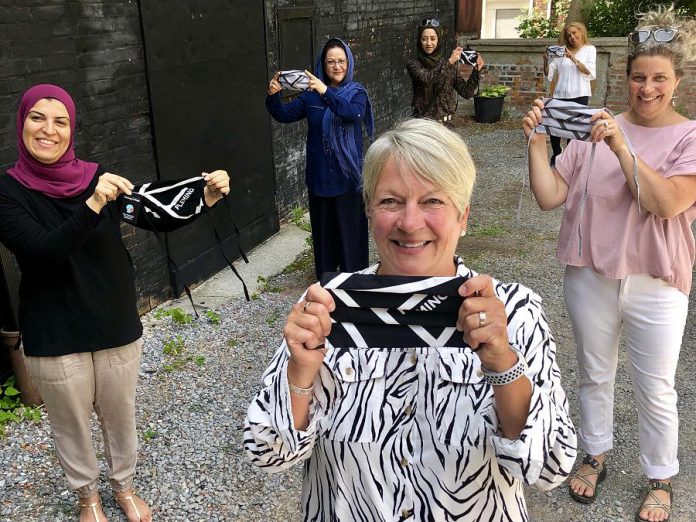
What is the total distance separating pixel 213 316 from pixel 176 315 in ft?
0.95

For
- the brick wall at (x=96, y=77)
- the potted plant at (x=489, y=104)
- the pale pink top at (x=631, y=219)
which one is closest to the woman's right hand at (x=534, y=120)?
the pale pink top at (x=631, y=219)

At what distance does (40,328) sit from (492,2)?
28556 millimetres

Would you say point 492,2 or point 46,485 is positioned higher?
point 492,2

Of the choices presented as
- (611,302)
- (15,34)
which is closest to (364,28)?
(15,34)

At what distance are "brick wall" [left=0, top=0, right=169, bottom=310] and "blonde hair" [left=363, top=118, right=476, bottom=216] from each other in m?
3.06

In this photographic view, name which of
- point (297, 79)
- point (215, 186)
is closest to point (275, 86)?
point (297, 79)

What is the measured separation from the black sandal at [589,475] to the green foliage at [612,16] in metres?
14.1

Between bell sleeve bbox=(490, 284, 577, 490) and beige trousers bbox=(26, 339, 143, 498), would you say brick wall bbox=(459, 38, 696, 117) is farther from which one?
bell sleeve bbox=(490, 284, 577, 490)

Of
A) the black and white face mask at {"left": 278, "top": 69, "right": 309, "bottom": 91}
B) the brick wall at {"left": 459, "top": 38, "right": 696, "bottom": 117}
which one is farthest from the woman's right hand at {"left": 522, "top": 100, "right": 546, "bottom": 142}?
the brick wall at {"left": 459, "top": 38, "right": 696, "bottom": 117}

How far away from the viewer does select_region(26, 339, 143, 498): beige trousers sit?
9.52 feet

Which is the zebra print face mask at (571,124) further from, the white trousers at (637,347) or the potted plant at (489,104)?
the potted plant at (489,104)

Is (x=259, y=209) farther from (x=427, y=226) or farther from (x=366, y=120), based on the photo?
(x=427, y=226)

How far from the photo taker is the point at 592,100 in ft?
44.7

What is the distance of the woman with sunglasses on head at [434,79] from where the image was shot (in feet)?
24.8
